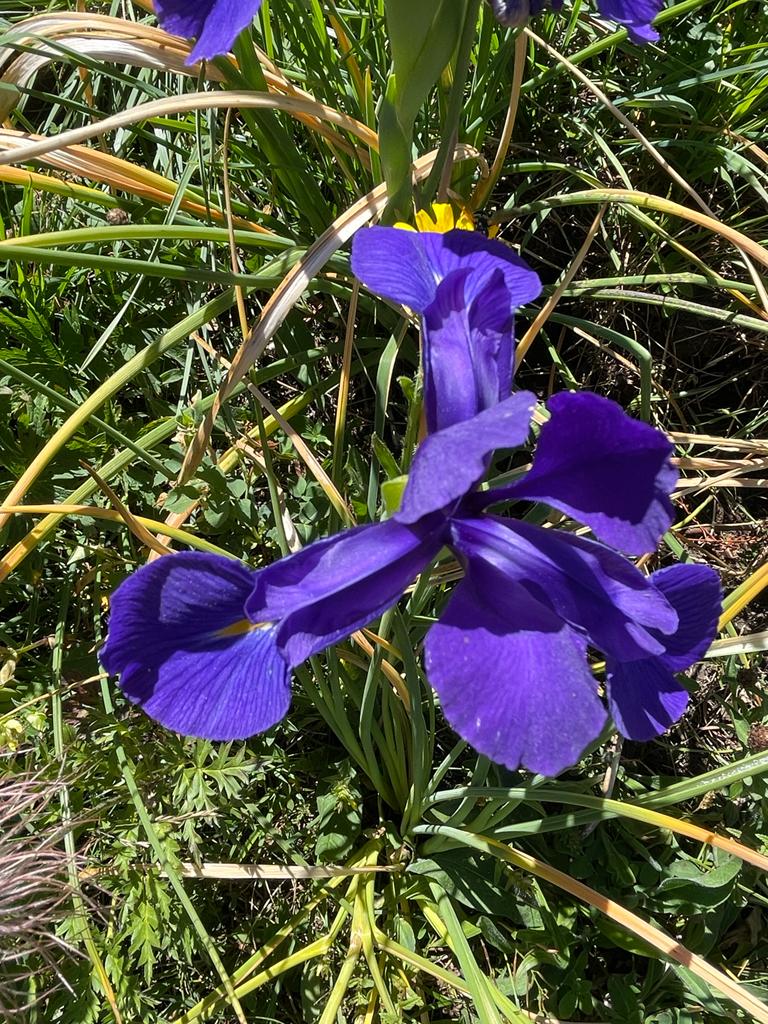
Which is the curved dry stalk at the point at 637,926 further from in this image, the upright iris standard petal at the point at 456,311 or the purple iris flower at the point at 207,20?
the purple iris flower at the point at 207,20

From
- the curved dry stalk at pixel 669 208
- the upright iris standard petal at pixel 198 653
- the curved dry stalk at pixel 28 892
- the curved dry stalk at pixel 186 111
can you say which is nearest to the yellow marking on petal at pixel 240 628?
the upright iris standard petal at pixel 198 653

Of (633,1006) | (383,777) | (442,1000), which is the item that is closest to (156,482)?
(383,777)

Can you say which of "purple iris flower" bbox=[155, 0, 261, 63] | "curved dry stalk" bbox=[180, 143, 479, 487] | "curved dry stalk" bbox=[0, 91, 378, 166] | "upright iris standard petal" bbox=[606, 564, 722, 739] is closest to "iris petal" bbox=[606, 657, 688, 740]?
"upright iris standard petal" bbox=[606, 564, 722, 739]

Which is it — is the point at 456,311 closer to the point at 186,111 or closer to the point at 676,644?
the point at 676,644

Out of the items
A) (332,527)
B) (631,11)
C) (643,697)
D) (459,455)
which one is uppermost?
(631,11)

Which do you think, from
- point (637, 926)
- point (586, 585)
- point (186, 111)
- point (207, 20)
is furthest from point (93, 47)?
point (637, 926)

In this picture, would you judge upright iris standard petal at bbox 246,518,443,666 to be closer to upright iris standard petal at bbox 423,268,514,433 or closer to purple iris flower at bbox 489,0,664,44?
upright iris standard petal at bbox 423,268,514,433

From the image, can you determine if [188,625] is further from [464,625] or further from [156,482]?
[156,482]
